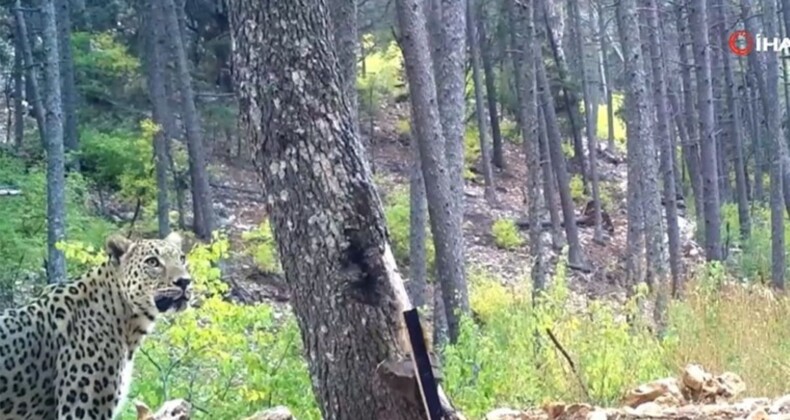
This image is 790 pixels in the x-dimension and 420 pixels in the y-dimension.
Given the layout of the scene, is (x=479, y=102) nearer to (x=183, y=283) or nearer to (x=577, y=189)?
(x=577, y=189)

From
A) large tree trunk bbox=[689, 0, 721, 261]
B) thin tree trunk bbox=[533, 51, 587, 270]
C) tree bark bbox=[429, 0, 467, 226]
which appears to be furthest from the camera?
thin tree trunk bbox=[533, 51, 587, 270]

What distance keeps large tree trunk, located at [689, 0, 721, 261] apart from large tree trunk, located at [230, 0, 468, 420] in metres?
16.8

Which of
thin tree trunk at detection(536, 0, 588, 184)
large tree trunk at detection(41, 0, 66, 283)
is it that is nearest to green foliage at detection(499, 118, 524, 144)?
thin tree trunk at detection(536, 0, 588, 184)

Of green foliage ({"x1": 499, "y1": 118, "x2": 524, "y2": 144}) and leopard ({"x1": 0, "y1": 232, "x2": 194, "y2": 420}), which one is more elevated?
leopard ({"x1": 0, "y1": 232, "x2": 194, "y2": 420})

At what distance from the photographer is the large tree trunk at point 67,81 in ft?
84.6

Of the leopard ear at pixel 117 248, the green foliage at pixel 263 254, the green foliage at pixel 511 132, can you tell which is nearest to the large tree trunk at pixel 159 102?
the green foliage at pixel 263 254

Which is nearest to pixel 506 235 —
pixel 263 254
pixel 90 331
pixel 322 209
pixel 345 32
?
pixel 263 254

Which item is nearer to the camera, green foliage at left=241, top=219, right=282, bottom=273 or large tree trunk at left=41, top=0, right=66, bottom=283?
large tree trunk at left=41, top=0, right=66, bottom=283

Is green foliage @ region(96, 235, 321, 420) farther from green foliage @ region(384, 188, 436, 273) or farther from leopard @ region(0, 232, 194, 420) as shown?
green foliage @ region(384, 188, 436, 273)

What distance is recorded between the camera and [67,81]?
26812 millimetres

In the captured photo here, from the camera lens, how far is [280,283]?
77.6 ft

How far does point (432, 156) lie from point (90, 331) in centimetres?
750

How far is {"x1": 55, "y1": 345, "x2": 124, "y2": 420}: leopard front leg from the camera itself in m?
7.27

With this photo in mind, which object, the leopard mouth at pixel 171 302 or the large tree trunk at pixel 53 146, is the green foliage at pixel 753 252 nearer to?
the large tree trunk at pixel 53 146
